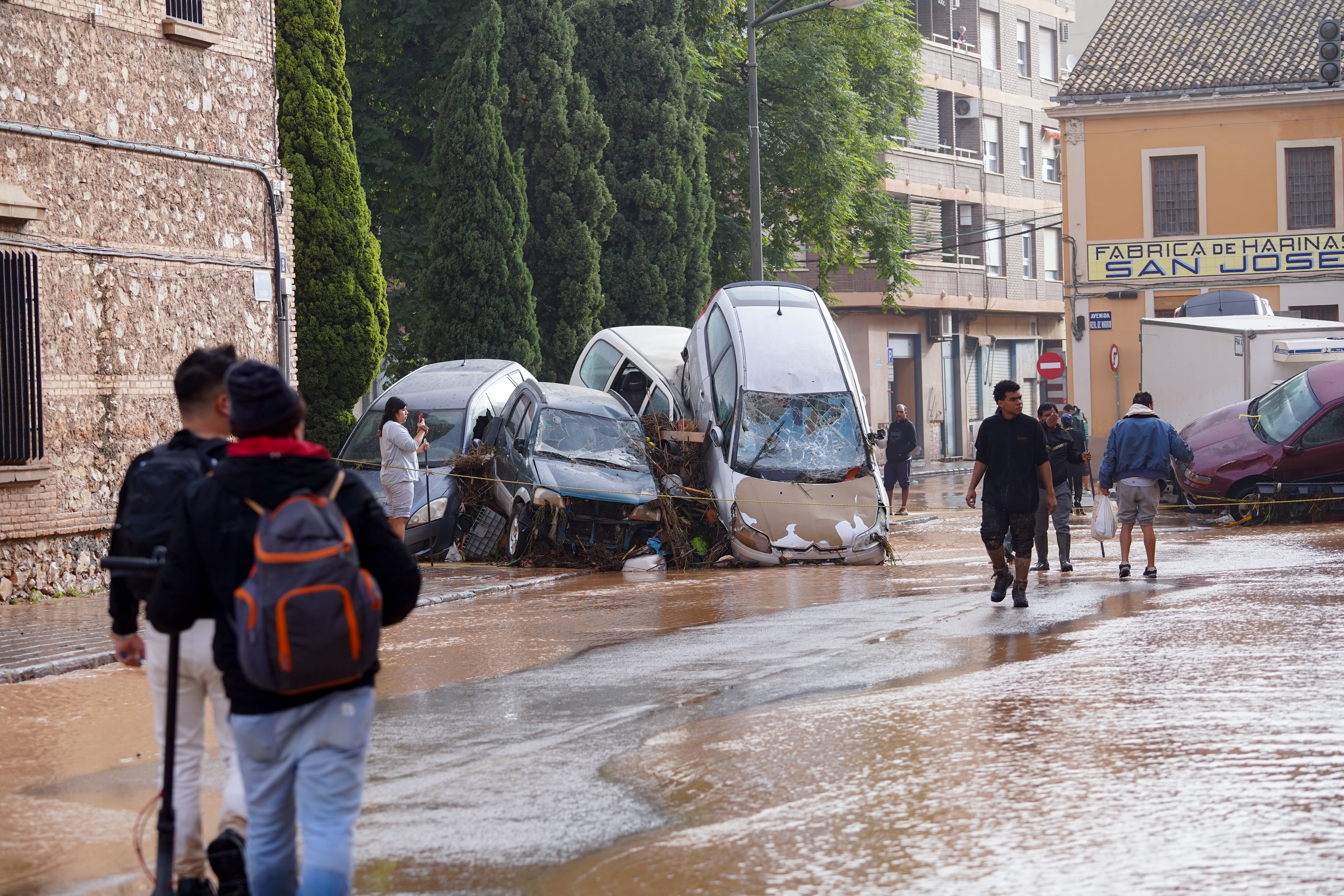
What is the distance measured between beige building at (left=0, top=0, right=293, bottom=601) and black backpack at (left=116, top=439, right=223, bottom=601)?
398 inches

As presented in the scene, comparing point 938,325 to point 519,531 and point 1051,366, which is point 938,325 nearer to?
point 1051,366

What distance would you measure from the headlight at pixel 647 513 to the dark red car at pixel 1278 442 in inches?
337

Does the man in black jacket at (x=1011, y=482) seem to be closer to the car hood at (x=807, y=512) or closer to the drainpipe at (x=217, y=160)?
the car hood at (x=807, y=512)

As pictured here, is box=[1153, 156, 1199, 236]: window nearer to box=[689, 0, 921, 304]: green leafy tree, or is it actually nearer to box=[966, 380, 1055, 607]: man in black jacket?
box=[689, 0, 921, 304]: green leafy tree

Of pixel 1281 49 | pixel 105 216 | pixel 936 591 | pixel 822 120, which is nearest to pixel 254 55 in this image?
pixel 105 216

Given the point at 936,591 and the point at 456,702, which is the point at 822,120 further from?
the point at 456,702

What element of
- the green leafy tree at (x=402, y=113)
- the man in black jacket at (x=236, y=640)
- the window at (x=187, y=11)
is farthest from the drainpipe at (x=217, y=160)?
the man in black jacket at (x=236, y=640)

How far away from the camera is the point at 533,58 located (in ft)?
97.1

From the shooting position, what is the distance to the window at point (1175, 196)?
1540 inches

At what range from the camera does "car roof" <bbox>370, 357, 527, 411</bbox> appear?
2127 cm

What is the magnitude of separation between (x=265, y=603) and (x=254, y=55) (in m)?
15.3

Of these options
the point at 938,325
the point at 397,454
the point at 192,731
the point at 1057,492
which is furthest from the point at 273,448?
the point at 938,325

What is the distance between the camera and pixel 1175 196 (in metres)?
39.2

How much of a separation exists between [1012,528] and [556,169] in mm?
17859
